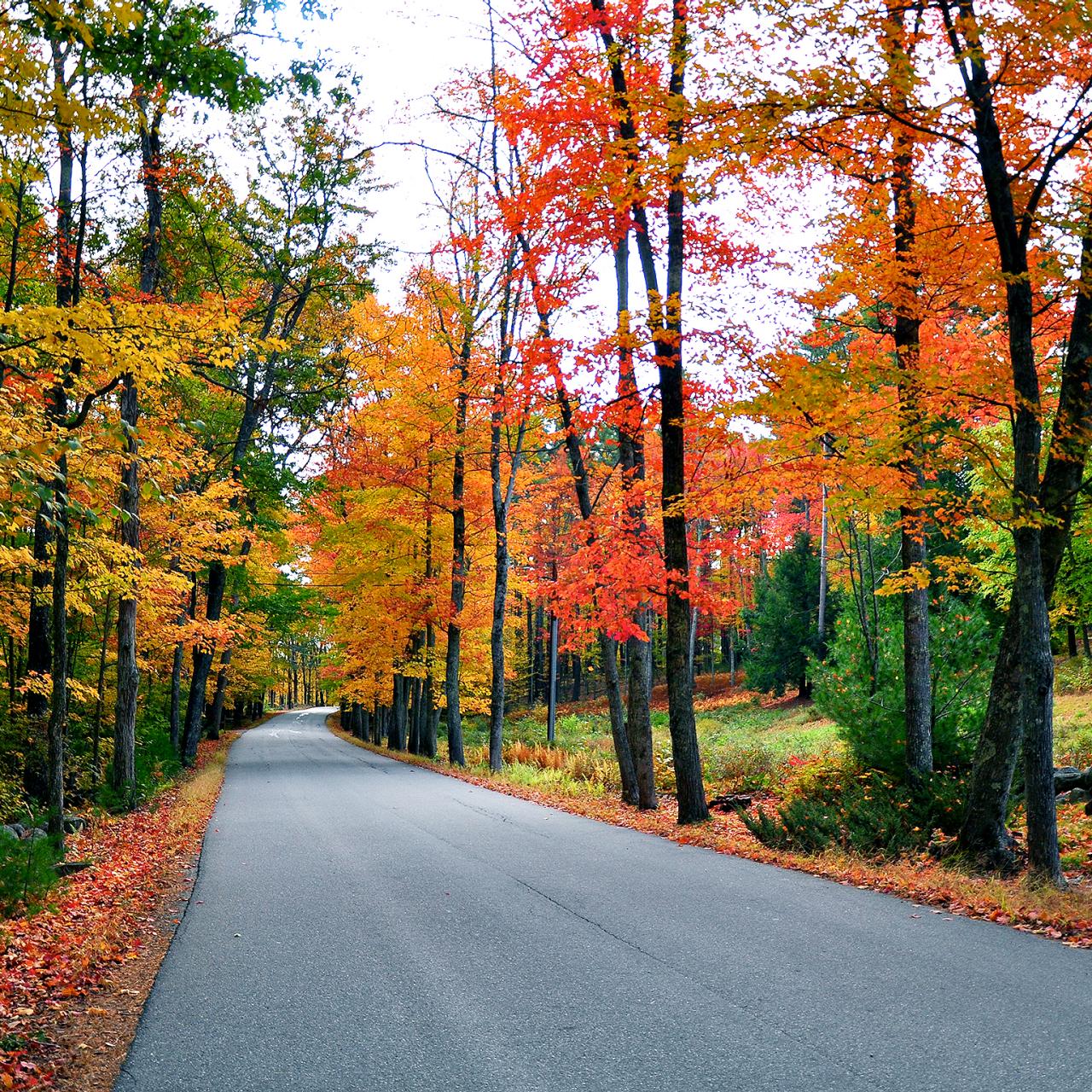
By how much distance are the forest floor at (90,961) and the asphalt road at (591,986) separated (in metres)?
0.20

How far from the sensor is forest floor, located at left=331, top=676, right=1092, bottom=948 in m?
7.04

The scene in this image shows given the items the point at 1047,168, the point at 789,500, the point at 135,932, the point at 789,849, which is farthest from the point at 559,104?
the point at 789,500

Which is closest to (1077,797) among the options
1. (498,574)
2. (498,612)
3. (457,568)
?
(498,612)

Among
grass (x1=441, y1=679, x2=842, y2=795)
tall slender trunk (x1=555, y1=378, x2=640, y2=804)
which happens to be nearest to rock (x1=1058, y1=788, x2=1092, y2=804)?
grass (x1=441, y1=679, x2=842, y2=795)

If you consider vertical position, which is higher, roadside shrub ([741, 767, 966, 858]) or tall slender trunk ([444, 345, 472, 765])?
tall slender trunk ([444, 345, 472, 765])

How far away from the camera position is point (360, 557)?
25500 mm

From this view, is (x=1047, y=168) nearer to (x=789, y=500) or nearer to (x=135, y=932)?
(x=135, y=932)

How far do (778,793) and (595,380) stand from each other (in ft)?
25.3

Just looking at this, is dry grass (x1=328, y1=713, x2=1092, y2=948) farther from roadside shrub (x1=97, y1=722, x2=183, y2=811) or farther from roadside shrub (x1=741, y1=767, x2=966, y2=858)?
roadside shrub (x1=97, y1=722, x2=183, y2=811)

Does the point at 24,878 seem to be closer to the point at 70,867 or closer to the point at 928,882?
the point at 70,867

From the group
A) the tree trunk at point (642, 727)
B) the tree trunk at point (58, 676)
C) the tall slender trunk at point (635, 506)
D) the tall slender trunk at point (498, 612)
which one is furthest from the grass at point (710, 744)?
the tree trunk at point (58, 676)

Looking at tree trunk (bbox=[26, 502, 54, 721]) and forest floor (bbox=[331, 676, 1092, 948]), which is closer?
forest floor (bbox=[331, 676, 1092, 948])

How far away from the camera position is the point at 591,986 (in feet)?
16.8

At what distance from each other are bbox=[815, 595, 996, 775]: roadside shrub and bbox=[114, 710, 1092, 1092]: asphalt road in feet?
13.6
